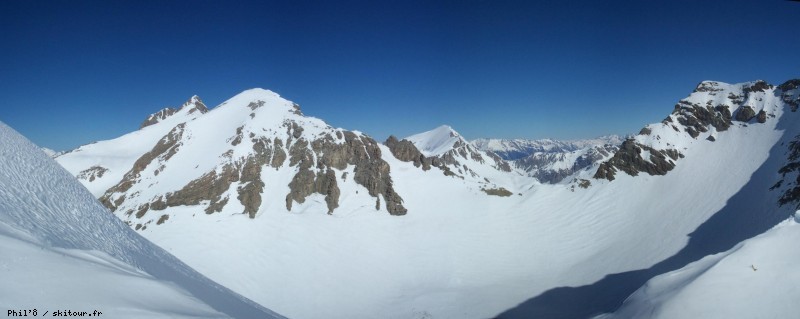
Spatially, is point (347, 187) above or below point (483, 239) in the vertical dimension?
above

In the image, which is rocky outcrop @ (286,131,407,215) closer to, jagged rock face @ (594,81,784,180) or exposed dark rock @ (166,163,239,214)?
exposed dark rock @ (166,163,239,214)

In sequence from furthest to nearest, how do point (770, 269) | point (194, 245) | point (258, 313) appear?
point (194, 245) < point (770, 269) < point (258, 313)

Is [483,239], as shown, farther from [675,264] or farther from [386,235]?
[675,264]

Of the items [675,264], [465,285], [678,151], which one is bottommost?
[465,285]

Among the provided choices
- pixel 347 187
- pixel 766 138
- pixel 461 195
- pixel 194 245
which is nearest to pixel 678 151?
pixel 766 138

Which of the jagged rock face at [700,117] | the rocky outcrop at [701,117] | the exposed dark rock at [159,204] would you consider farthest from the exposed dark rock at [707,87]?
the exposed dark rock at [159,204]

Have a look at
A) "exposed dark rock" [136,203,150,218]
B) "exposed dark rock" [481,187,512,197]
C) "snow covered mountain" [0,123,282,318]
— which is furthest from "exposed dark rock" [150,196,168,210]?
"exposed dark rock" [481,187,512,197]

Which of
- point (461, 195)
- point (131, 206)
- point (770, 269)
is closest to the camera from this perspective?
point (770, 269)

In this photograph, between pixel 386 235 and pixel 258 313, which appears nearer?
pixel 258 313
